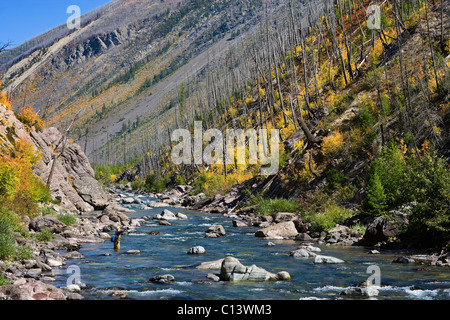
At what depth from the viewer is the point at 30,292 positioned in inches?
363

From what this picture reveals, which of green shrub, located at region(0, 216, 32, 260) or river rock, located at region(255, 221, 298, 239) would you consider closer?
green shrub, located at region(0, 216, 32, 260)

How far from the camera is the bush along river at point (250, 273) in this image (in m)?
10.9

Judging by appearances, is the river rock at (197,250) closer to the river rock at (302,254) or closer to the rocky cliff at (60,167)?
the river rock at (302,254)

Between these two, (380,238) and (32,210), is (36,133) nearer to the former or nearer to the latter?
(32,210)

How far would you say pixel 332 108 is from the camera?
35.5 meters

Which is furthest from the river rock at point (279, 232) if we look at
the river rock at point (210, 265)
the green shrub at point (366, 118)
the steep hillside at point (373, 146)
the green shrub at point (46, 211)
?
the green shrub at point (46, 211)

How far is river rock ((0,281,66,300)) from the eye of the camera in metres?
9.05

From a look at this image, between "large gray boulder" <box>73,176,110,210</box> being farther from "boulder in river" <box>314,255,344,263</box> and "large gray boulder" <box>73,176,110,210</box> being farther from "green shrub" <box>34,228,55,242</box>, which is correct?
"boulder in river" <box>314,255,344,263</box>

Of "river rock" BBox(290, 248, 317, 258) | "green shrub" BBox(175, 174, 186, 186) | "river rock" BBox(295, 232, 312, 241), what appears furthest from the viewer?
"green shrub" BBox(175, 174, 186, 186)

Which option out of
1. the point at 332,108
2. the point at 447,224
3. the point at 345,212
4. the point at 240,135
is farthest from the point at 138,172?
the point at 447,224

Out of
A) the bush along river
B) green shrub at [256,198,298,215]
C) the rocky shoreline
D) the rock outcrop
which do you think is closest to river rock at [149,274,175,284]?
the bush along river

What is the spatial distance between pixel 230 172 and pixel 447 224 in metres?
39.1

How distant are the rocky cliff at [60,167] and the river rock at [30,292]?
20139 millimetres

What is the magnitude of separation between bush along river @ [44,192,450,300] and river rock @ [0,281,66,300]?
124 centimetres
